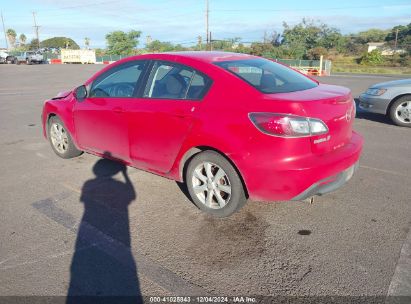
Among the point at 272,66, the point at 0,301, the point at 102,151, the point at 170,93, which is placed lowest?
the point at 0,301

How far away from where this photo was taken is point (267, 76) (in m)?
3.74

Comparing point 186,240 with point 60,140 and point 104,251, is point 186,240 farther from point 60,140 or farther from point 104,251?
point 60,140

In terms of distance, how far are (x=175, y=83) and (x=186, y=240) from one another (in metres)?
1.61

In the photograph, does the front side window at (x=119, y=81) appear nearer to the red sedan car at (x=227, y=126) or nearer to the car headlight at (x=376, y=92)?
the red sedan car at (x=227, y=126)

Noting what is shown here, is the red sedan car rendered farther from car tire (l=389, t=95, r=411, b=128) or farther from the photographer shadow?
car tire (l=389, t=95, r=411, b=128)

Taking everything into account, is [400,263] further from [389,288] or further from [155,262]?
[155,262]

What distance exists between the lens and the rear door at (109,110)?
13.6 ft

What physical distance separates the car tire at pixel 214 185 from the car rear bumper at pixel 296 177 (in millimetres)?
155

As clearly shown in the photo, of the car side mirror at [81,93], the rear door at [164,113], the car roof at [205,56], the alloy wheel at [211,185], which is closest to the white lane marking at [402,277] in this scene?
the alloy wheel at [211,185]

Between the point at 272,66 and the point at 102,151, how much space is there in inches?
92.8

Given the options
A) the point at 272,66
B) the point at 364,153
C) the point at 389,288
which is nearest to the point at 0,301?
the point at 389,288

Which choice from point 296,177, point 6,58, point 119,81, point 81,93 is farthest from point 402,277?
point 6,58

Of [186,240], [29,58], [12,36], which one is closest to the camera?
[186,240]

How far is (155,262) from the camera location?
2.87 metres
